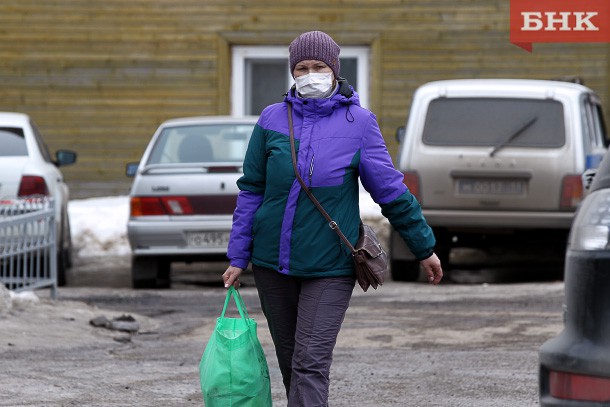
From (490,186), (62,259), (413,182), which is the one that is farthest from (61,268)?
(490,186)

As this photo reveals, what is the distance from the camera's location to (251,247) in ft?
18.6

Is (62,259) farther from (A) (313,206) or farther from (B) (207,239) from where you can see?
(A) (313,206)

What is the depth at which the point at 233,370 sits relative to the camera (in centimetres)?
556

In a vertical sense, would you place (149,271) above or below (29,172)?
below

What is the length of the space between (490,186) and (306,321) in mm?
7753

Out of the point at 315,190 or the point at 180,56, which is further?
the point at 180,56

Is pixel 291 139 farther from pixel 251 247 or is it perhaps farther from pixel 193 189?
pixel 193 189

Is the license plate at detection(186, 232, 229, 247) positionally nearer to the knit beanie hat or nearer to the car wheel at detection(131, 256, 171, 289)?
the car wheel at detection(131, 256, 171, 289)

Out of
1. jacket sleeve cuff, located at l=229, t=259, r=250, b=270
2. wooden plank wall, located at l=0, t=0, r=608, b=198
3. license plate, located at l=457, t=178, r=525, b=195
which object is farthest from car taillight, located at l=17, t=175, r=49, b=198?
wooden plank wall, located at l=0, t=0, r=608, b=198

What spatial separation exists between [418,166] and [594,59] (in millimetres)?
8295

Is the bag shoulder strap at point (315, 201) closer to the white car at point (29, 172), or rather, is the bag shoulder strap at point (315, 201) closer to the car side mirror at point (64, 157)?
the white car at point (29, 172)

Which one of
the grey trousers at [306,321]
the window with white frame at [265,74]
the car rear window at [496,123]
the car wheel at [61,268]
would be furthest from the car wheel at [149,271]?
the window with white frame at [265,74]

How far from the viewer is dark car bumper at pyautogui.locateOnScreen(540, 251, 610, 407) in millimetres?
3961

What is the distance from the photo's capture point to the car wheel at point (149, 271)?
1295cm
